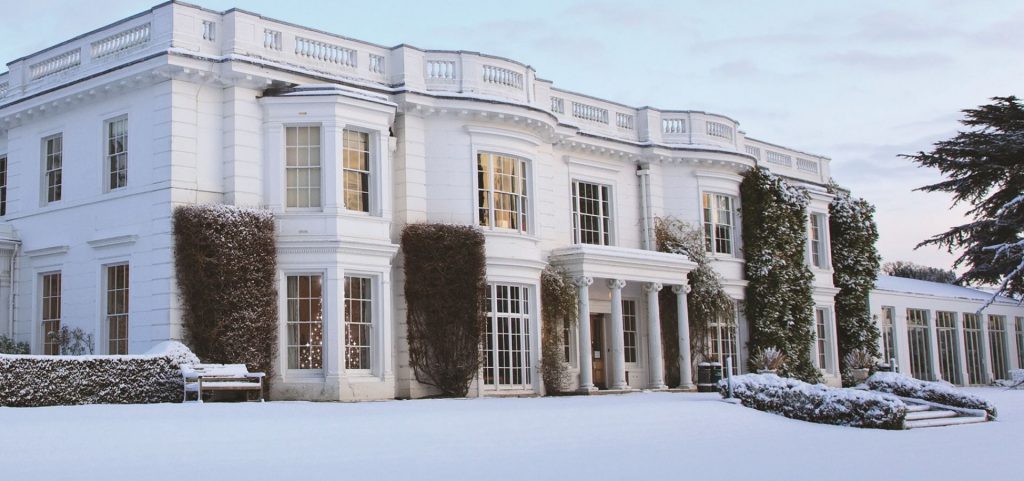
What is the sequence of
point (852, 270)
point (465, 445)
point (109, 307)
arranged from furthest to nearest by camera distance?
point (852, 270)
point (109, 307)
point (465, 445)

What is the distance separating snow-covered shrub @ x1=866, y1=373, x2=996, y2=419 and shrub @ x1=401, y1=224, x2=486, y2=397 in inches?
341

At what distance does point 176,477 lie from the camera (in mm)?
10391

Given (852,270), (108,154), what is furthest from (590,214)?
(108,154)

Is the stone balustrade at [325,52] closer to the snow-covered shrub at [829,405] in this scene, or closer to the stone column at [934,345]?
the snow-covered shrub at [829,405]

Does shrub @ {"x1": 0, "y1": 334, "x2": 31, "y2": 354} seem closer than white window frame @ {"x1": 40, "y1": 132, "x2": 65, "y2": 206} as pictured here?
Yes

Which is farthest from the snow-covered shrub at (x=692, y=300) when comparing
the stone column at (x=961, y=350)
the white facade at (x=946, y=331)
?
the stone column at (x=961, y=350)

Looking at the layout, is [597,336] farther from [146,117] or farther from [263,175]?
[146,117]

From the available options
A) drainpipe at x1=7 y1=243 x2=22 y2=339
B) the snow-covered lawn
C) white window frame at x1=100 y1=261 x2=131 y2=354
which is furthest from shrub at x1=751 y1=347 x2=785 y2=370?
drainpipe at x1=7 y1=243 x2=22 y2=339

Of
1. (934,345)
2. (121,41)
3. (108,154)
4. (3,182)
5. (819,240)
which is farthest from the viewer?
(934,345)

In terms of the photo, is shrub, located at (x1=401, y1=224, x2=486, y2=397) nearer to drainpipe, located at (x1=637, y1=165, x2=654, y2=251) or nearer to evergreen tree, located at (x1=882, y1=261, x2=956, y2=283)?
drainpipe, located at (x1=637, y1=165, x2=654, y2=251)

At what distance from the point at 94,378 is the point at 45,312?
18.3 feet

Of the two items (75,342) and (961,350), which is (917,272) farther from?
(75,342)

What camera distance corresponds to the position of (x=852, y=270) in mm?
36469

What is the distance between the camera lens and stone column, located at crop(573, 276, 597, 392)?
2600cm
